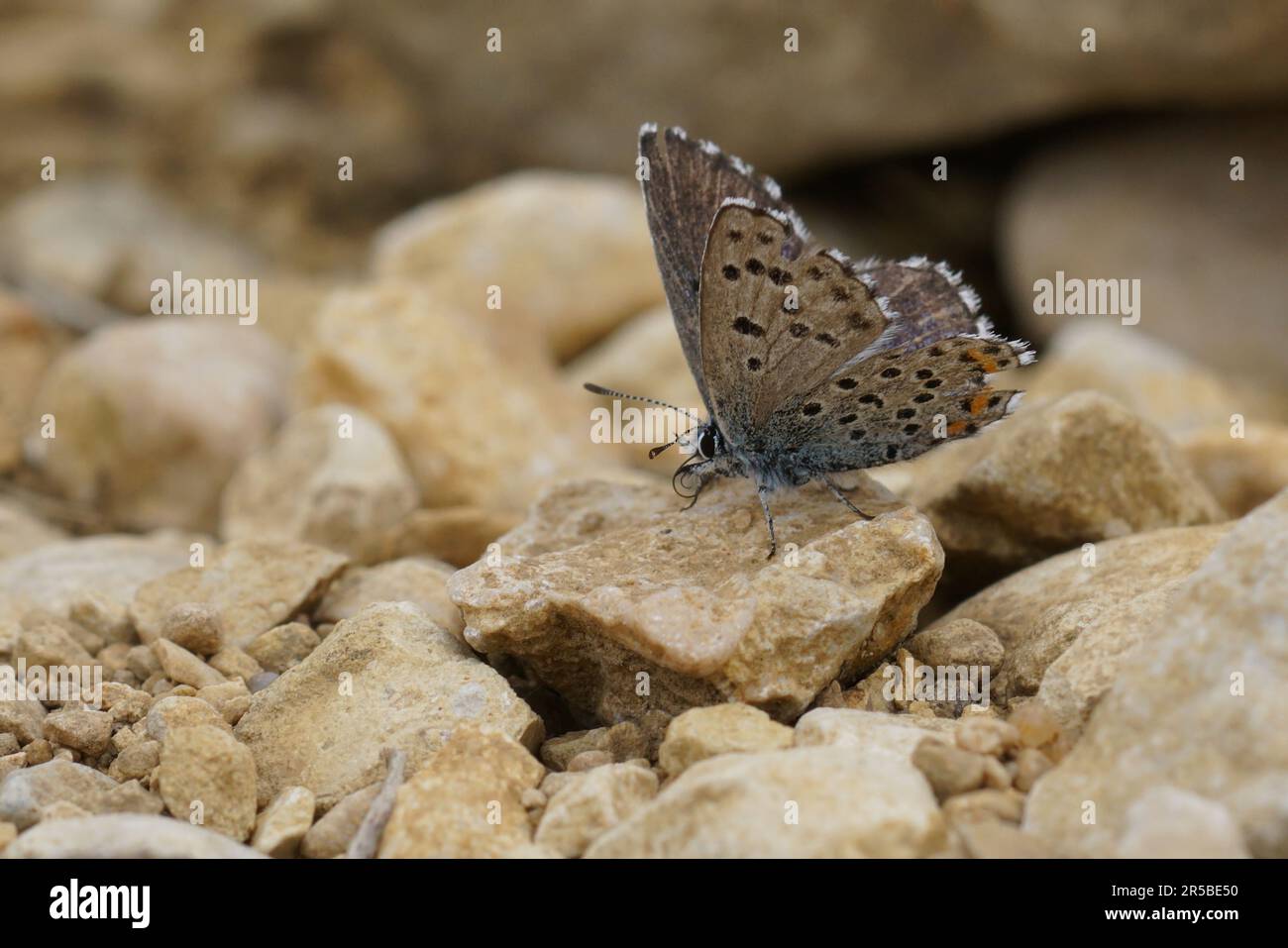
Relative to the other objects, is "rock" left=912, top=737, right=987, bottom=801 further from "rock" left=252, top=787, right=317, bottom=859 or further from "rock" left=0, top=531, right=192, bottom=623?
"rock" left=0, top=531, right=192, bottom=623

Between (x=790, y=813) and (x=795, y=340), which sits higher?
(x=795, y=340)

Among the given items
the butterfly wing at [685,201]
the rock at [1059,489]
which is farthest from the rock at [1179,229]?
the butterfly wing at [685,201]

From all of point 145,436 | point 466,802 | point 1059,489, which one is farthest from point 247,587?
point 145,436

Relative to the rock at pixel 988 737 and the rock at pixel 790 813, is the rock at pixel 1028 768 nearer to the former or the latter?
the rock at pixel 988 737

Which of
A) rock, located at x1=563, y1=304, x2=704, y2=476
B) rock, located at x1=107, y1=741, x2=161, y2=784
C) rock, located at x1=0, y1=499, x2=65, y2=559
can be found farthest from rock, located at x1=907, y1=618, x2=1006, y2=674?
rock, located at x1=563, y1=304, x2=704, y2=476

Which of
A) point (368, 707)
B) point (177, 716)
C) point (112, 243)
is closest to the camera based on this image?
point (177, 716)

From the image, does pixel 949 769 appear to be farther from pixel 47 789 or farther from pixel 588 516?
pixel 47 789
